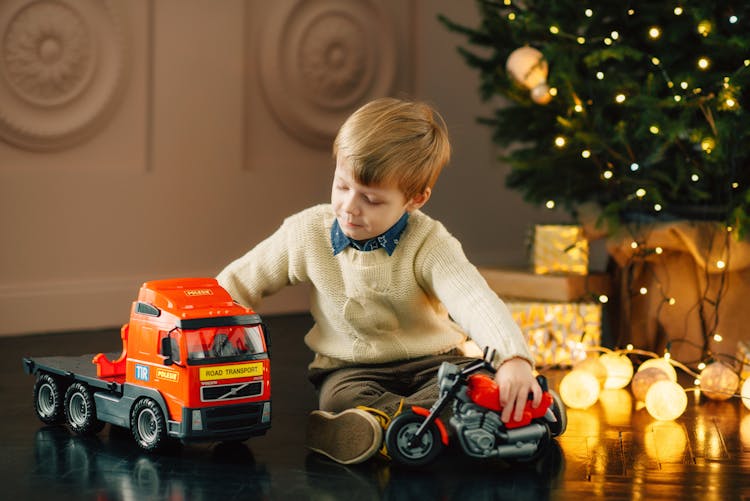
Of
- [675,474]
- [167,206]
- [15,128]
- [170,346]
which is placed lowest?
[675,474]

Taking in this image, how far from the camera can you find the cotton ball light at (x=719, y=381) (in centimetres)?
246

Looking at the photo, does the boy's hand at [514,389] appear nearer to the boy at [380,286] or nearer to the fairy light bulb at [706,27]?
the boy at [380,286]

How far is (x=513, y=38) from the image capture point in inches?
119

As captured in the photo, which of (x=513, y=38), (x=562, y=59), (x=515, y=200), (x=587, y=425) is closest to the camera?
A: (x=587, y=425)

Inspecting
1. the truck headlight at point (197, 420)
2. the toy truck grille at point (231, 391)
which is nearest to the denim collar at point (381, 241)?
the toy truck grille at point (231, 391)

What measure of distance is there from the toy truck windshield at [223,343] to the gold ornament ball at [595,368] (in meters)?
0.92

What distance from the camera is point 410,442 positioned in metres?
1.80

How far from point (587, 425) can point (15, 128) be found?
5.99 ft

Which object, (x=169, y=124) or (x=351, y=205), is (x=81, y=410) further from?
(x=169, y=124)

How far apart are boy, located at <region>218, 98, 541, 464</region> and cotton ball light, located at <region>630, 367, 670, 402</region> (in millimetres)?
455

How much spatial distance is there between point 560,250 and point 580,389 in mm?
717

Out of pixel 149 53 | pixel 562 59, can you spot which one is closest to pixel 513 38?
pixel 562 59

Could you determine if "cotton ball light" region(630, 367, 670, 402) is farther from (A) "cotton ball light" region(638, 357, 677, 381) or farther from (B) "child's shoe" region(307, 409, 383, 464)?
(B) "child's shoe" region(307, 409, 383, 464)

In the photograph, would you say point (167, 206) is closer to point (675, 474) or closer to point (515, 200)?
point (515, 200)
